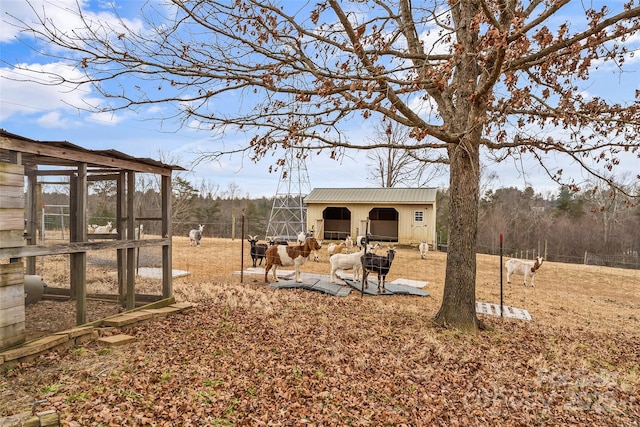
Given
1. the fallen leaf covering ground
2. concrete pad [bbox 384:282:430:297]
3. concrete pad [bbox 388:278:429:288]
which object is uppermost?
the fallen leaf covering ground

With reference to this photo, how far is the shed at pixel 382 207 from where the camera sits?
2170 centimetres

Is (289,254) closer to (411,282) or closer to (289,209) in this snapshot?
(411,282)

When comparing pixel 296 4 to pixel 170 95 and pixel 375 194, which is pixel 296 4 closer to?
pixel 170 95

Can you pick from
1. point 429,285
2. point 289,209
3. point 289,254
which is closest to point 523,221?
point 289,209

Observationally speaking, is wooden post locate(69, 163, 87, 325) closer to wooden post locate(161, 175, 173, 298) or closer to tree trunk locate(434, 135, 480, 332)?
wooden post locate(161, 175, 173, 298)

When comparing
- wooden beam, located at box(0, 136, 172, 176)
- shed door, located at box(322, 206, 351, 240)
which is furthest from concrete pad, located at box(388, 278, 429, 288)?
shed door, located at box(322, 206, 351, 240)

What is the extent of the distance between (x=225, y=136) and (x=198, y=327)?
3.12 metres

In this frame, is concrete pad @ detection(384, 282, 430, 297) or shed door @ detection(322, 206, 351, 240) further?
shed door @ detection(322, 206, 351, 240)

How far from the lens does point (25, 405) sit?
3.16m

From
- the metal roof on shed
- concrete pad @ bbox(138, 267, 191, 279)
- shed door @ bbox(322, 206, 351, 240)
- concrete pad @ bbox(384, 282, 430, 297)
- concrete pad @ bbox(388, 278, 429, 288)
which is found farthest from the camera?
shed door @ bbox(322, 206, 351, 240)

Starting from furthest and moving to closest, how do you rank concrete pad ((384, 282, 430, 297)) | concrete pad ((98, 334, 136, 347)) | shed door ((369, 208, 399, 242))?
shed door ((369, 208, 399, 242)) < concrete pad ((384, 282, 430, 297)) < concrete pad ((98, 334, 136, 347))

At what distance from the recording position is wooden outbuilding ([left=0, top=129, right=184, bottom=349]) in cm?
392

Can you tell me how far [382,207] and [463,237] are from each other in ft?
54.0

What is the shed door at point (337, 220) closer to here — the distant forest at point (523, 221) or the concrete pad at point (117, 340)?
the distant forest at point (523, 221)
